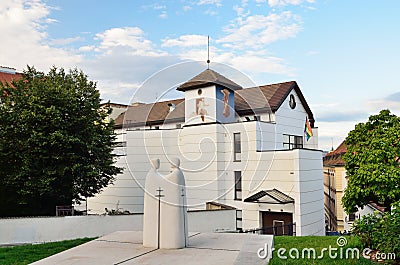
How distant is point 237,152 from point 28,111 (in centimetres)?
1349

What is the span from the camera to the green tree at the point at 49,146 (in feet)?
57.3

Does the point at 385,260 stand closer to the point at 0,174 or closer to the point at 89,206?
the point at 0,174

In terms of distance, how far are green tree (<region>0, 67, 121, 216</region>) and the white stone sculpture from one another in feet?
33.4

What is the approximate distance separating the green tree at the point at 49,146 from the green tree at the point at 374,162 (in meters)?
12.3

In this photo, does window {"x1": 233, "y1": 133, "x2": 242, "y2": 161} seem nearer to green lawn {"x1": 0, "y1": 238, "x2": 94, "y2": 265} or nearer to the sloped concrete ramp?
green lawn {"x1": 0, "y1": 238, "x2": 94, "y2": 265}

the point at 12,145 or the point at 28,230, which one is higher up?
the point at 12,145

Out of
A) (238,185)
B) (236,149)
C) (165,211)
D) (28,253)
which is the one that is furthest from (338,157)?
(165,211)

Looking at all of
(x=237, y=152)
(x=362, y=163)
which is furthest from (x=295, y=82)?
(x=362, y=163)

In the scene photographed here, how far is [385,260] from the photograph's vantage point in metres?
7.17

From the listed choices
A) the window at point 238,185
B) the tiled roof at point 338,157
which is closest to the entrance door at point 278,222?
the window at point 238,185

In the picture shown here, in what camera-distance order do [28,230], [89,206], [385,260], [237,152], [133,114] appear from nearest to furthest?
[385,260] < [133,114] < [28,230] < [237,152] < [89,206]

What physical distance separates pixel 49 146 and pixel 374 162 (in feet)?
50.2

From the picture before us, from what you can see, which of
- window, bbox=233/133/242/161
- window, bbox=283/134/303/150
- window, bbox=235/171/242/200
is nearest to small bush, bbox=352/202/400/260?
window, bbox=233/133/242/161

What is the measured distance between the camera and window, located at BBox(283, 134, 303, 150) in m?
30.2
